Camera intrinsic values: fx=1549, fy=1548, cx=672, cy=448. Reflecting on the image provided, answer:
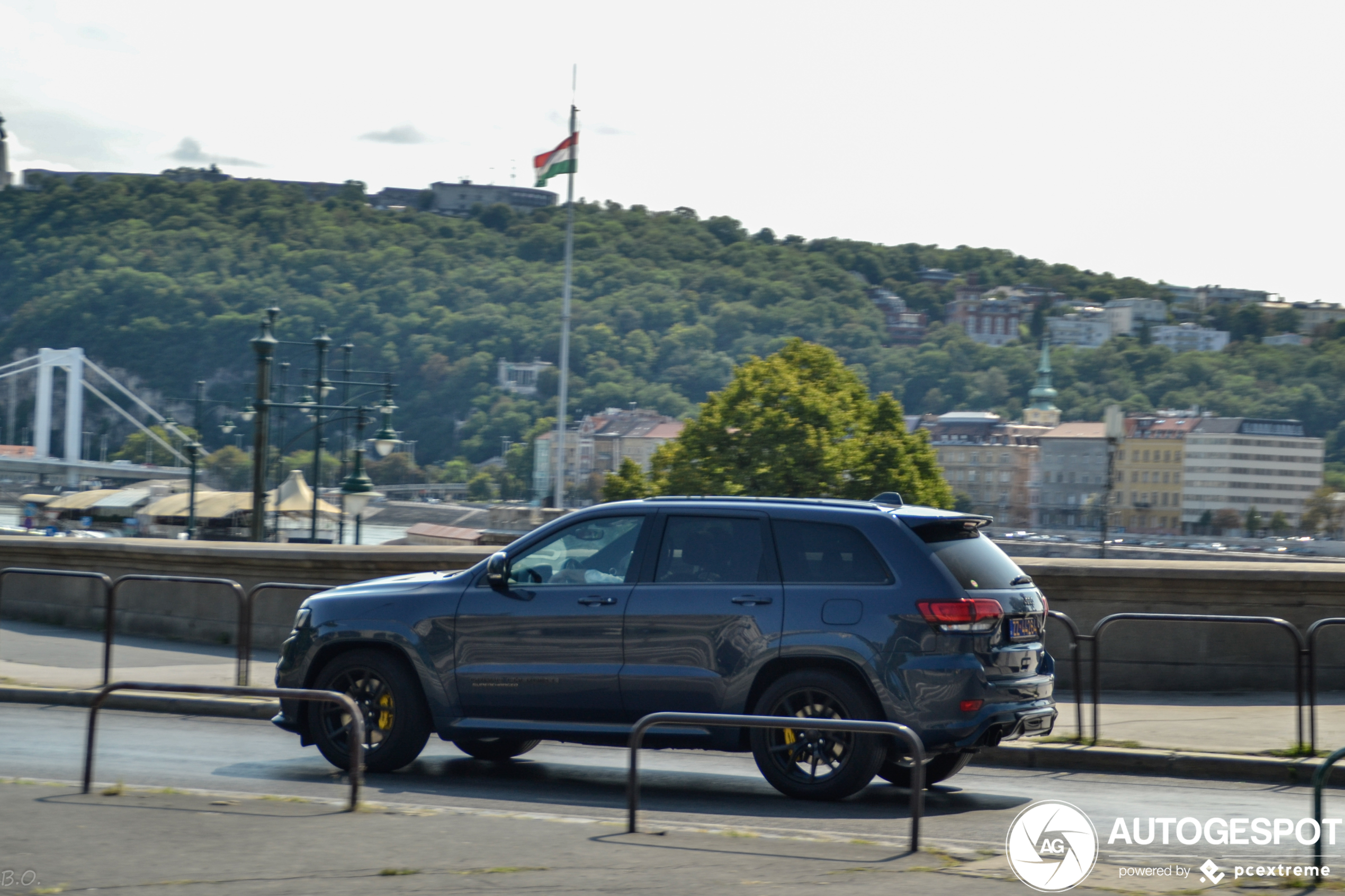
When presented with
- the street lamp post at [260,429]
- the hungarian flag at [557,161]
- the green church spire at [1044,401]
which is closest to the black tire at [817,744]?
the street lamp post at [260,429]

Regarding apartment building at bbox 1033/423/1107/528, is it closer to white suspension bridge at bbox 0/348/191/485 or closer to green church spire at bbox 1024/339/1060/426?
green church spire at bbox 1024/339/1060/426

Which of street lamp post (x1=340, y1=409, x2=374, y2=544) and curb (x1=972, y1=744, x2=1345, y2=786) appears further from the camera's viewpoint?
street lamp post (x1=340, y1=409, x2=374, y2=544)

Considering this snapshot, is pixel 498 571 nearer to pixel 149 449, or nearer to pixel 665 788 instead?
pixel 665 788

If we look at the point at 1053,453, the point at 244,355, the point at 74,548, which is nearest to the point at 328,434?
the point at 244,355

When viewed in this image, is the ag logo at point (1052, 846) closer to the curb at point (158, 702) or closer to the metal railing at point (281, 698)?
the metal railing at point (281, 698)

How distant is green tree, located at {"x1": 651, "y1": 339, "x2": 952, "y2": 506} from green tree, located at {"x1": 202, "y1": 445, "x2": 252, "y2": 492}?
42270 mm

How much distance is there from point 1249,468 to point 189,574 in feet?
517

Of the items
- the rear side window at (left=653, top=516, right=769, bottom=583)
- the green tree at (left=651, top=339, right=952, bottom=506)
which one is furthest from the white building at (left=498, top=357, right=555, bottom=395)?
the rear side window at (left=653, top=516, right=769, bottom=583)

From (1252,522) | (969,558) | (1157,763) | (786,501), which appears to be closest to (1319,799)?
(969,558)

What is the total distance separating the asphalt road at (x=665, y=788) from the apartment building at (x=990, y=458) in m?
158

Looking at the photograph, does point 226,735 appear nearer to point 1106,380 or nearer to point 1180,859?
point 1180,859

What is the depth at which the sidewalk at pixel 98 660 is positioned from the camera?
1310 centimetres

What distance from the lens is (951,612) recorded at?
793cm

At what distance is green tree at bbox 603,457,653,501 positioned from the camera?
59.2m
